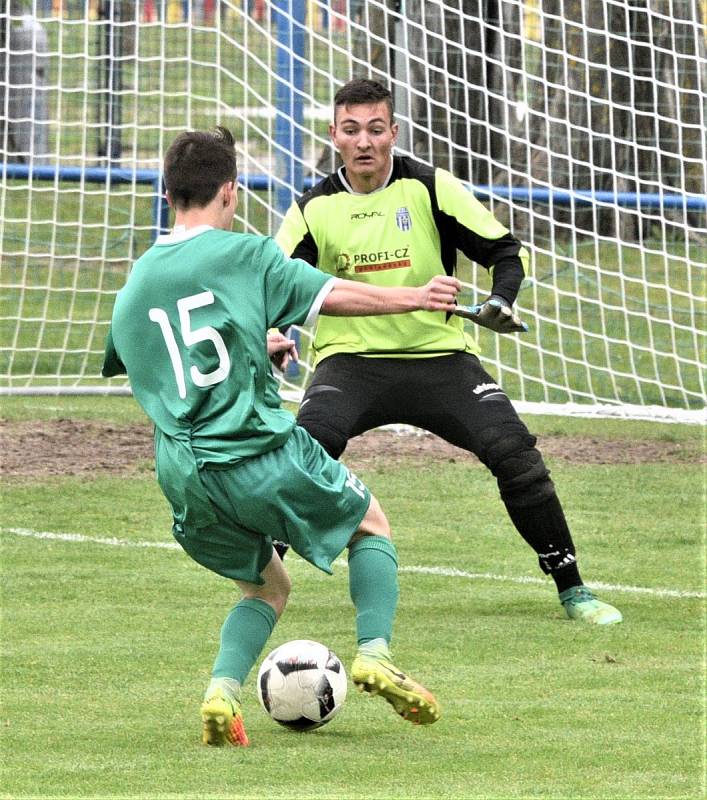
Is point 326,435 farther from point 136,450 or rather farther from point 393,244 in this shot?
point 136,450

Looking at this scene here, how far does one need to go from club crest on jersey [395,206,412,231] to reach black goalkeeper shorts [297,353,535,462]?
1.70ft

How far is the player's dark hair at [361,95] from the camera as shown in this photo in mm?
6871

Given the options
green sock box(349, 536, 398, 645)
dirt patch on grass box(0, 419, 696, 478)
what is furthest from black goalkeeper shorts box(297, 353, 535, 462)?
dirt patch on grass box(0, 419, 696, 478)

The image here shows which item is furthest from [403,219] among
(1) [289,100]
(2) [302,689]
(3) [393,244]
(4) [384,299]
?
(1) [289,100]

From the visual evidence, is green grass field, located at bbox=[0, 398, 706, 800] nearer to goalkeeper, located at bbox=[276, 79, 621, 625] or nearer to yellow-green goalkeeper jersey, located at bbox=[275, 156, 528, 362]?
goalkeeper, located at bbox=[276, 79, 621, 625]

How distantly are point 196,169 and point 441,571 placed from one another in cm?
325

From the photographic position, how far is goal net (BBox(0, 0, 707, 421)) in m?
12.1

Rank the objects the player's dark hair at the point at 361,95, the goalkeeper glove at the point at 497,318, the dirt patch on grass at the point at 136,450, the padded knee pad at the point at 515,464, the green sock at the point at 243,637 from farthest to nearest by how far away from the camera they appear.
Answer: the dirt patch on grass at the point at 136,450, the player's dark hair at the point at 361,95, the padded knee pad at the point at 515,464, the goalkeeper glove at the point at 497,318, the green sock at the point at 243,637

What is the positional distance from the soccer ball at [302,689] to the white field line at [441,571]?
2.41 meters

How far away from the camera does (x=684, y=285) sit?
14273 millimetres

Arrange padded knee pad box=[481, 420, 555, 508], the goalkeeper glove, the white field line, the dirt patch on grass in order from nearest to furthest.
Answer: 1. the goalkeeper glove
2. padded knee pad box=[481, 420, 555, 508]
3. the white field line
4. the dirt patch on grass

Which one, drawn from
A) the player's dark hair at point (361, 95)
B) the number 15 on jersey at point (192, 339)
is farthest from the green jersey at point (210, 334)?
the player's dark hair at point (361, 95)

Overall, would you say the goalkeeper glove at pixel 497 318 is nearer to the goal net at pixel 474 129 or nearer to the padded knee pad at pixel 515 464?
the padded knee pad at pixel 515 464

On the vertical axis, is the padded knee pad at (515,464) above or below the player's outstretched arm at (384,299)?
below
